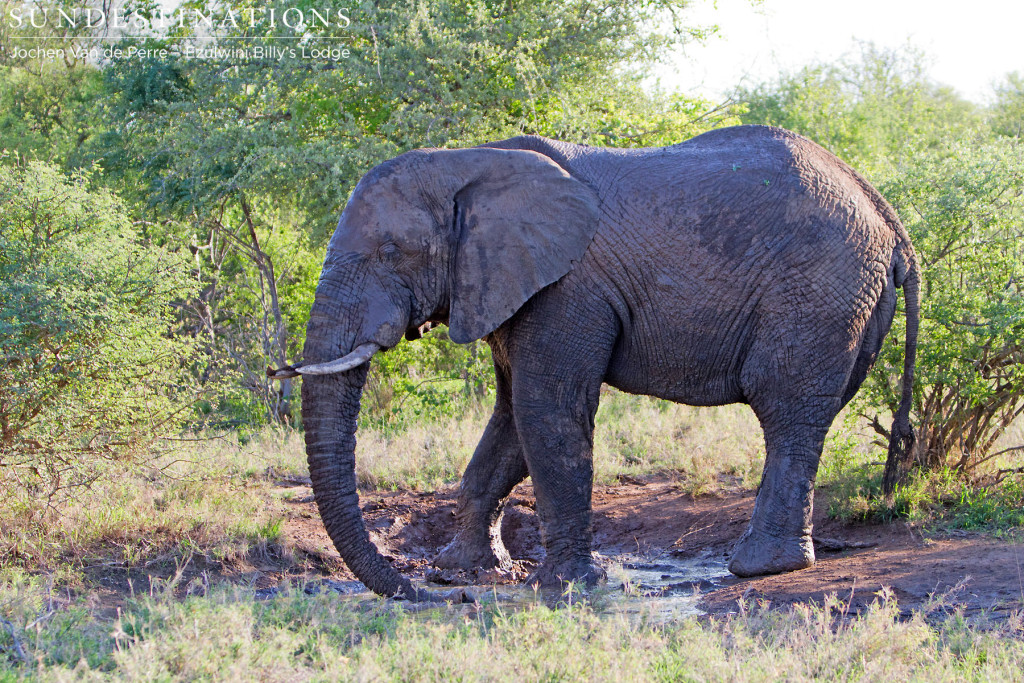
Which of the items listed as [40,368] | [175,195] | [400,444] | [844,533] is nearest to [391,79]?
[175,195]

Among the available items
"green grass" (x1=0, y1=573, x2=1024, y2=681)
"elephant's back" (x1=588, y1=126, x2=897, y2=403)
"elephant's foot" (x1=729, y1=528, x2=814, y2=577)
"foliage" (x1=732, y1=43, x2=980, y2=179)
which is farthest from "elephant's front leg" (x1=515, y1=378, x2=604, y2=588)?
"foliage" (x1=732, y1=43, x2=980, y2=179)

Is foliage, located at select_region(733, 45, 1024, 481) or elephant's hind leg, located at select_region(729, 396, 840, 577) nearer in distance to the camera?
elephant's hind leg, located at select_region(729, 396, 840, 577)

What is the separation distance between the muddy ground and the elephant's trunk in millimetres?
1241

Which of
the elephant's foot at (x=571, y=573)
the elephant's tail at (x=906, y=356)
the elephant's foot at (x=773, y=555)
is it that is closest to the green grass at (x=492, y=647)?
the elephant's foot at (x=773, y=555)

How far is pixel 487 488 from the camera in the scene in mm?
7590

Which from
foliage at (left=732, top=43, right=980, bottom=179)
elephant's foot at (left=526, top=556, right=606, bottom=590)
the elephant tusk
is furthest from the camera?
foliage at (left=732, top=43, right=980, bottom=179)

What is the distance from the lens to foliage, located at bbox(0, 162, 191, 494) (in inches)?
281

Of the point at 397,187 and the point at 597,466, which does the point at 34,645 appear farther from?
the point at 597,466

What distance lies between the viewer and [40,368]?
7.30 meters

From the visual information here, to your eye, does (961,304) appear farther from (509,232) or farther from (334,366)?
(334,366)

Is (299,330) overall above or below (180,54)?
below

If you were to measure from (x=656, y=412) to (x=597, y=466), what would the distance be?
2212 mm

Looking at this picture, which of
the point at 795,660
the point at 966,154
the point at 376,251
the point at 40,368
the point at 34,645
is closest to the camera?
the point at 795,660

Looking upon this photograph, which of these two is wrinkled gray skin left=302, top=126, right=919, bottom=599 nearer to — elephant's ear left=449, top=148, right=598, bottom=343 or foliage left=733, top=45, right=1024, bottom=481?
elephant's ear left=449, top=148, right=598, bottom=343
